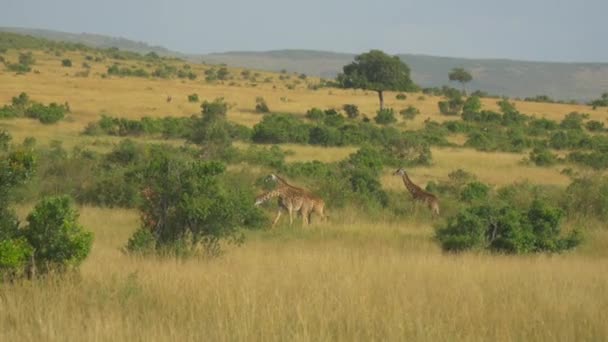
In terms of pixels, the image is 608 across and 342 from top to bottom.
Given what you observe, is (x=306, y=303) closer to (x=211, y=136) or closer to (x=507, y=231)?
(x=507, y=231)

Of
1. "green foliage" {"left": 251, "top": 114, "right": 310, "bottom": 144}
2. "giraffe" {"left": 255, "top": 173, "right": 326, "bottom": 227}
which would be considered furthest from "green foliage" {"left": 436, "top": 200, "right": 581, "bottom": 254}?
"green foliage" {"left": 251, "top": 114, "right": 310, "bottom": 144}

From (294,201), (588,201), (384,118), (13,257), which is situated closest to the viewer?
(13,257)

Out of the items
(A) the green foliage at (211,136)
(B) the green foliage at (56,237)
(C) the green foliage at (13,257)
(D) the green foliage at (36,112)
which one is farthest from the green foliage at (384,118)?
(C) the green foliage at (13,257)

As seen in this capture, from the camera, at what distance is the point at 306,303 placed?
6.29 metres

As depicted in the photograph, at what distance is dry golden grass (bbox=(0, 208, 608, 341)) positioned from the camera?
554 cm

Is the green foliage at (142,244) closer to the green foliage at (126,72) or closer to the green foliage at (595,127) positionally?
the green foliage at (595,127)

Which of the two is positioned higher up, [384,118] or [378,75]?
[378,75]

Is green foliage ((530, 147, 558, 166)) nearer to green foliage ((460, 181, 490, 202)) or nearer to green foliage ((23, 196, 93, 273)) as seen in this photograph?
green foliage ((460, 181, 490, 202))

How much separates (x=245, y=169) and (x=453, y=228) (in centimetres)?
898

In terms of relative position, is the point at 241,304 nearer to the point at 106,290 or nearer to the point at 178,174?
the point at 106,290

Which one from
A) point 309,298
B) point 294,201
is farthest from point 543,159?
point 309,298

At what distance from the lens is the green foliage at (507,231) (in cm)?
1273

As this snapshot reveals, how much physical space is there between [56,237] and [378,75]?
53.8 meters

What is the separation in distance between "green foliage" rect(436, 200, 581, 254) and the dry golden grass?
11.5 ft
